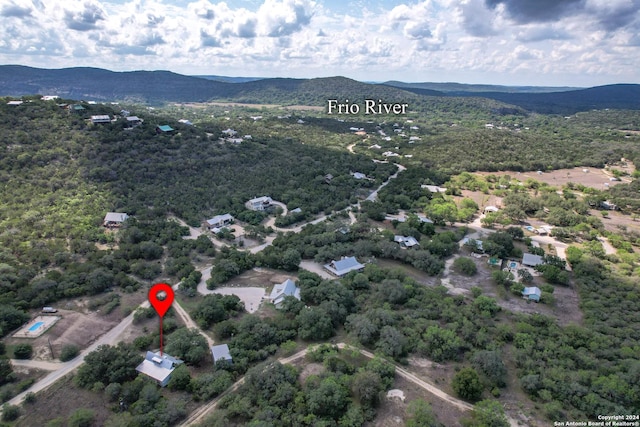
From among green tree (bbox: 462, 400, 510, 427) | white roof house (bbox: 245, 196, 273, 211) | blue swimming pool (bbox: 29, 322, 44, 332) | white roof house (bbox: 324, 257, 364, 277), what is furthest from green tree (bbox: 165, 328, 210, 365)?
white roof house (bbox: 245, 196, 273, 211)

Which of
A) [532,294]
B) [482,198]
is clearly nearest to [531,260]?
[532,294]

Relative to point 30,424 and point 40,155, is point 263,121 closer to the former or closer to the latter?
point 40,155

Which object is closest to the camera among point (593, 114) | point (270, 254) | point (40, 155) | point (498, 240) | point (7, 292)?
point (7, 292)

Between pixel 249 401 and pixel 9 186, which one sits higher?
pixel 9 186

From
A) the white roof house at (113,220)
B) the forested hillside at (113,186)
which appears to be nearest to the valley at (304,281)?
the forested hillside at (113,186)

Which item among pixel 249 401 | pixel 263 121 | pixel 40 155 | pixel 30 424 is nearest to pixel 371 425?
pixel 249 401

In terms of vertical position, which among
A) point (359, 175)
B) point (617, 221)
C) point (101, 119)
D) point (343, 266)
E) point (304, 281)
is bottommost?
point (343, 266)

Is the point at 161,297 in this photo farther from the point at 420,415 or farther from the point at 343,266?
the point at 420,415
